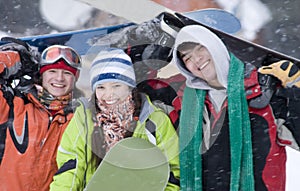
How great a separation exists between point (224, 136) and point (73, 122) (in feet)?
1.19

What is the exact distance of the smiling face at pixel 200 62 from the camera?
1.49 m

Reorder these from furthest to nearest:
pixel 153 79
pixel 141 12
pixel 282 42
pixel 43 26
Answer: pixel 43 26 → pixel 282 42 → pixel 141 12 → pixel 153 79

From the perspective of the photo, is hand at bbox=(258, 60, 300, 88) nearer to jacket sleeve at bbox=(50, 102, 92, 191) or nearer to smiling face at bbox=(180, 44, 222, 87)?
smiling face at bbox=(180, 44, 222, 87)

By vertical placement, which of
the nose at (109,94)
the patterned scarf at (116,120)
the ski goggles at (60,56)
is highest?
the ski goggles at (60,56)

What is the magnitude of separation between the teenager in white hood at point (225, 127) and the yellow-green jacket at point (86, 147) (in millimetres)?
24

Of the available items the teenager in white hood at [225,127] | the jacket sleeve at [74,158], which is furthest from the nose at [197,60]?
the jacket sleeve at [74,158]

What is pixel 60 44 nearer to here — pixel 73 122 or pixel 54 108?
pixel 54 108

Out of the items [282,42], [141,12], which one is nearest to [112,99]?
[141,12]

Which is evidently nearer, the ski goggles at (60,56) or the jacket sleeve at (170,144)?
the jacket sleeve at (170,144)

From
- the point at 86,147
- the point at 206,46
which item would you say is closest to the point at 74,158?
the point at 86,147

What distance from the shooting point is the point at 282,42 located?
1.90m

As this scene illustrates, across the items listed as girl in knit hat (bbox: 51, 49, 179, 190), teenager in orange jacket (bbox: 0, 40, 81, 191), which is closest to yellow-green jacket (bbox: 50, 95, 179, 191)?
girl in knit hat (bbox: 51, 49, 179, 190)

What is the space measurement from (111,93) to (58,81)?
21 centimetres

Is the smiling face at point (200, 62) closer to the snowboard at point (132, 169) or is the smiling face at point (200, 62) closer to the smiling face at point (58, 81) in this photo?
the snowboard at point (132, 169)
